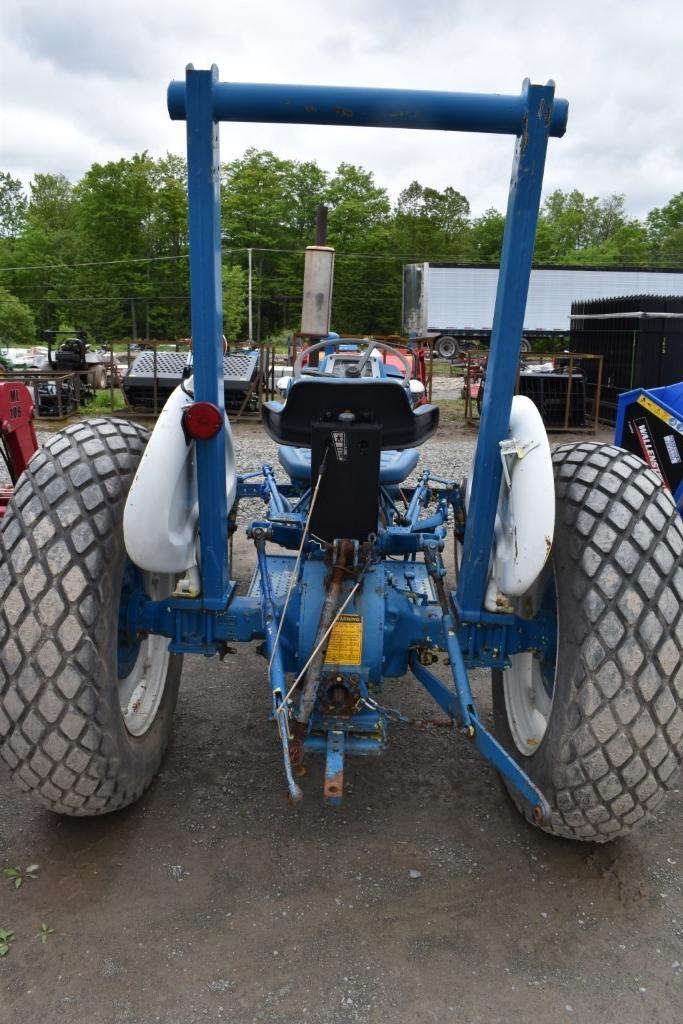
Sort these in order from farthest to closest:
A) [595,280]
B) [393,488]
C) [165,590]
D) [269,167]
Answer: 1. [269,167]
2. [595,280]
3. [393,488]
4. [165,590]

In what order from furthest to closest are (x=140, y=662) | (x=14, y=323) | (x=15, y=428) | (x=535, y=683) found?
(x=14, y=323) < (x=15, y=428) < (x=140, y=662) < (x=535, y=683)

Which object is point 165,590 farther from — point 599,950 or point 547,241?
point 547,241

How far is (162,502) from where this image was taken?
247 cm

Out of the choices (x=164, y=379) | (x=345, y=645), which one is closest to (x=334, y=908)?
(x=345, y=645)

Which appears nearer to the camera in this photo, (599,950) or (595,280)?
(599,950)

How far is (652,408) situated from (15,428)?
4.62 m

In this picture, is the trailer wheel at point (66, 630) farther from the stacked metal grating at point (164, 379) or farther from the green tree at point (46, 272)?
the green tree at point (46, 272)

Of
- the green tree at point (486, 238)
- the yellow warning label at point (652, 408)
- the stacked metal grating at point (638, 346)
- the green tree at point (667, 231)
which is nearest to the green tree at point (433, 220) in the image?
the green tree at point (486, 238)

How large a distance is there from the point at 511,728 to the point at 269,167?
48.4 metres

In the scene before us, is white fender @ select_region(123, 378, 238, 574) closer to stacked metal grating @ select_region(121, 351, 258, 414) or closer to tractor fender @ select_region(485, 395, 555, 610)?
tractor fender @ select_region(485, 395, 555, 610)

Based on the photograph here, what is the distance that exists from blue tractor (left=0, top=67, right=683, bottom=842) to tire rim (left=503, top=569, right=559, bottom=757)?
0.05 feet

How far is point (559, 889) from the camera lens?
8.72ft

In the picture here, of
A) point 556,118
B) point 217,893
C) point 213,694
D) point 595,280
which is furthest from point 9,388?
point 595,280

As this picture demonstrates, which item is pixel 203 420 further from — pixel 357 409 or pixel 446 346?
pixel 446 346
